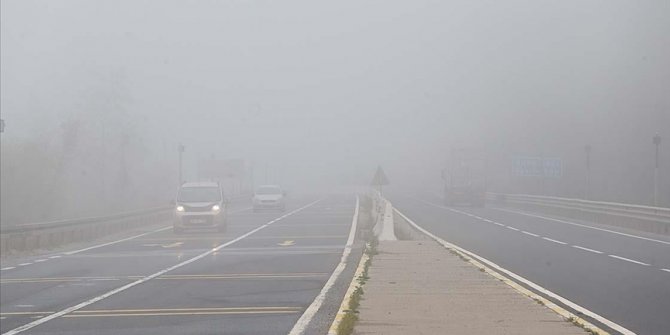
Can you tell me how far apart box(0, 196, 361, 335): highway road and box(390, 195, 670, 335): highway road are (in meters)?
3.81

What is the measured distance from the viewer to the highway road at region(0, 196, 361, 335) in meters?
12.4

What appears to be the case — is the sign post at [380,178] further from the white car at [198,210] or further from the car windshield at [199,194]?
the car windshield at [199,194]

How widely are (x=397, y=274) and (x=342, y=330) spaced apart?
269 inches

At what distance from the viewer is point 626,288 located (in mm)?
15945

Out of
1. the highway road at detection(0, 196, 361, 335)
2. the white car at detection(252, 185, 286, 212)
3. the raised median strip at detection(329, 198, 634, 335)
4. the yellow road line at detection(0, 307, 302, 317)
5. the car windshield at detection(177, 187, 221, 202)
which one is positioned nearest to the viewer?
the raised median strip at detection(329, 198, 634, 335)

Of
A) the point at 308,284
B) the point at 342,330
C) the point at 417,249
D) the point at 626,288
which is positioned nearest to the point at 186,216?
the point at 417,249

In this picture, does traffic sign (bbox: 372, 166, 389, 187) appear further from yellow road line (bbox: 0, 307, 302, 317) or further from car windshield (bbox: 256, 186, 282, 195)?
yellow road line (bbox: 0, 307, 302, 317)

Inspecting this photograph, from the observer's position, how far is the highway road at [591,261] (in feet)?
43.4

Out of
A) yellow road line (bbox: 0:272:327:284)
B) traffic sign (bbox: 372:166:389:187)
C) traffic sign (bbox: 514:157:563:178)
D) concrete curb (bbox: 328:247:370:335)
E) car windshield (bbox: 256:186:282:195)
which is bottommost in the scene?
yellow road line (bbox: 0:272:327:284)

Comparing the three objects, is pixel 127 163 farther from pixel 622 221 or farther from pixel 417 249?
pixel 417 249

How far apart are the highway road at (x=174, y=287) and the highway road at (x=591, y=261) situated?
12.5 ft

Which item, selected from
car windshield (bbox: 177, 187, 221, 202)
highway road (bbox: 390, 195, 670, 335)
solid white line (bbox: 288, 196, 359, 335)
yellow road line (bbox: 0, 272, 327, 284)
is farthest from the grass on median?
car windshield (bbox: 177, 187, 221, 202)

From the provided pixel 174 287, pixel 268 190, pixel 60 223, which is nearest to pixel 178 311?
pixel 174 287

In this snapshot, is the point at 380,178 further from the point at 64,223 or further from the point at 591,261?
the point at 591,261
